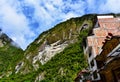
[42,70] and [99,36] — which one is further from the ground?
[42,70]

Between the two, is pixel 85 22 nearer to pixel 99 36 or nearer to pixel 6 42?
pixel 99 36

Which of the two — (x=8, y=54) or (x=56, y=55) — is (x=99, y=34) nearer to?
(x=56, y=55)

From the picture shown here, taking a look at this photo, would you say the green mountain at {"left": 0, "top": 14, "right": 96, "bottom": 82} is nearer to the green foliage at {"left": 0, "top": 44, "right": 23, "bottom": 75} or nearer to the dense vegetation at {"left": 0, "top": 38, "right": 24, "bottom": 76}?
the dense vegetation at {"left": 0, "top": 38, "right": 24, "bottom": 76}

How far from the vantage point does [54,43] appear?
109m

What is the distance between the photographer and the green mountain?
271 feet

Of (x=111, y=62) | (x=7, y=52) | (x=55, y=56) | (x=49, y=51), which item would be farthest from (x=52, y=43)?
(x=111, y=62)

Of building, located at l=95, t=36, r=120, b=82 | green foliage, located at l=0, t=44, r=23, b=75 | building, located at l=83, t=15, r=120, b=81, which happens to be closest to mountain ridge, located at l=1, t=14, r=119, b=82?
green foliage, located at l=0, t=44, r=23, b=75

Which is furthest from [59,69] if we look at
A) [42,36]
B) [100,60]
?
[100,60]

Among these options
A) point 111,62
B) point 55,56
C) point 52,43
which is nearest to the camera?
point 111,62

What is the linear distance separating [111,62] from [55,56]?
241 ft

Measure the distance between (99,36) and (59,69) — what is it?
3906cm

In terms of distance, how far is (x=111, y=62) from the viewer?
2428 centimetres

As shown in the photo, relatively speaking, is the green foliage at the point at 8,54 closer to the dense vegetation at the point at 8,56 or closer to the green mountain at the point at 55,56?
the dense vegetation at the point at 8,56

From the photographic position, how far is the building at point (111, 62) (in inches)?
960
